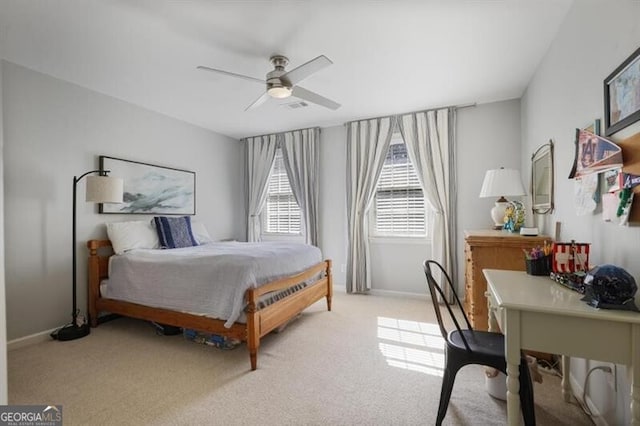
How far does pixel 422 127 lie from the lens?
375cm

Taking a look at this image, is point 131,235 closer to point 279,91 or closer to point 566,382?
point 279,91

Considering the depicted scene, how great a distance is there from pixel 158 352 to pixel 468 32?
3.60 m

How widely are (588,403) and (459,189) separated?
8.18 feet

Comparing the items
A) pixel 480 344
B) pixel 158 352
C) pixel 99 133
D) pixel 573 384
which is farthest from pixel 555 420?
pixel 99 133

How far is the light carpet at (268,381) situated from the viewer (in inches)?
64.2

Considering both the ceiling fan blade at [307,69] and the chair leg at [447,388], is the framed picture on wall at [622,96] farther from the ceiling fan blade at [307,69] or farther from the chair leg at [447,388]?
the ceiling fan blade at [307,69]

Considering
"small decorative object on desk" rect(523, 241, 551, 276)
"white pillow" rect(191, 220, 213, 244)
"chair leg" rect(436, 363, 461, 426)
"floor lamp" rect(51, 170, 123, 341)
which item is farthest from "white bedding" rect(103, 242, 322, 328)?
"small decorative object on desk" rect(523, 241, 551, 276)

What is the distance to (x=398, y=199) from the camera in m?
4.04

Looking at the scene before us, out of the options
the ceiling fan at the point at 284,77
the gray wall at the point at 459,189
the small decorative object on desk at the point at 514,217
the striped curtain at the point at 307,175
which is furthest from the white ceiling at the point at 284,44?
the small decorative object on desk at the point at 514,217

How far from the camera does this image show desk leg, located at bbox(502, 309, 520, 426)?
43.7 inches

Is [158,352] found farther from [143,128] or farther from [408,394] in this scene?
[143,128]

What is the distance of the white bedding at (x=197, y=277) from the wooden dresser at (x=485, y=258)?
5.31 ft

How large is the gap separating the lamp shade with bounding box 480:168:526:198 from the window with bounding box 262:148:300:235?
286cm

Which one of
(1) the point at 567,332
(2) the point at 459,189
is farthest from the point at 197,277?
(2) the point at 459,189
